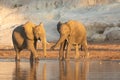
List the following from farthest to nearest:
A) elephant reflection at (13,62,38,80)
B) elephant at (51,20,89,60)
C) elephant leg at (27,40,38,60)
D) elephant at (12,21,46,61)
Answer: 1. elephant at (51,20,89,60)
2. elephant at (12,21,46,61)
3. elephant leg at (27,40,38,60)
4. elephant reflection at (13,62,38,80)

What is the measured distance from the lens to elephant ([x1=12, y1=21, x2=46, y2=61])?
2733cm

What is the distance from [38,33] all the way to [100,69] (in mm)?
5264

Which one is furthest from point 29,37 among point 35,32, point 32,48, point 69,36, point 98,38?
point 98,38

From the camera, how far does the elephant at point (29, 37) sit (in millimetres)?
27328

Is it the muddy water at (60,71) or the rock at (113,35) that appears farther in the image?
the rock at (113,35)

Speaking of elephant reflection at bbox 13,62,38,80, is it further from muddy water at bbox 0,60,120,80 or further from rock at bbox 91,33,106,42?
rock at bbox 91,33,106,42

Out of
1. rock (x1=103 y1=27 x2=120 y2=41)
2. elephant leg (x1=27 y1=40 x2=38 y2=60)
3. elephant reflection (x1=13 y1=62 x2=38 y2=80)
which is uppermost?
elephant leg (x1=27 y1=40 x2=38 y2=60)

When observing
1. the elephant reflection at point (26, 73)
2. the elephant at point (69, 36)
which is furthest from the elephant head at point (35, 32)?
the elephant reflection at point (26, 73)

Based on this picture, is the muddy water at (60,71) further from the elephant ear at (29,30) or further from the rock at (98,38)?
the rock at (98,38)

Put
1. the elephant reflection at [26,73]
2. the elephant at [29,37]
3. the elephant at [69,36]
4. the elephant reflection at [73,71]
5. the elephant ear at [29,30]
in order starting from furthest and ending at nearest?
the elephant at [69,36] < the elephant ear at [29,30] < the elephant at [29,37] < the elephant reflection at [73,71] < the elephant reflection at [26,73]

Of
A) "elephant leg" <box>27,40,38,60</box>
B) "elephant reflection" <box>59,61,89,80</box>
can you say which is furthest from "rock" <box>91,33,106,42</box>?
"elephant reflection" <box>59,61,89,80</box>

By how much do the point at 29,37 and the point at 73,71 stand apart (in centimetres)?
647

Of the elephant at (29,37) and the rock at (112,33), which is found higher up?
the elephant at (29,37)

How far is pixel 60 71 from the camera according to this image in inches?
858
